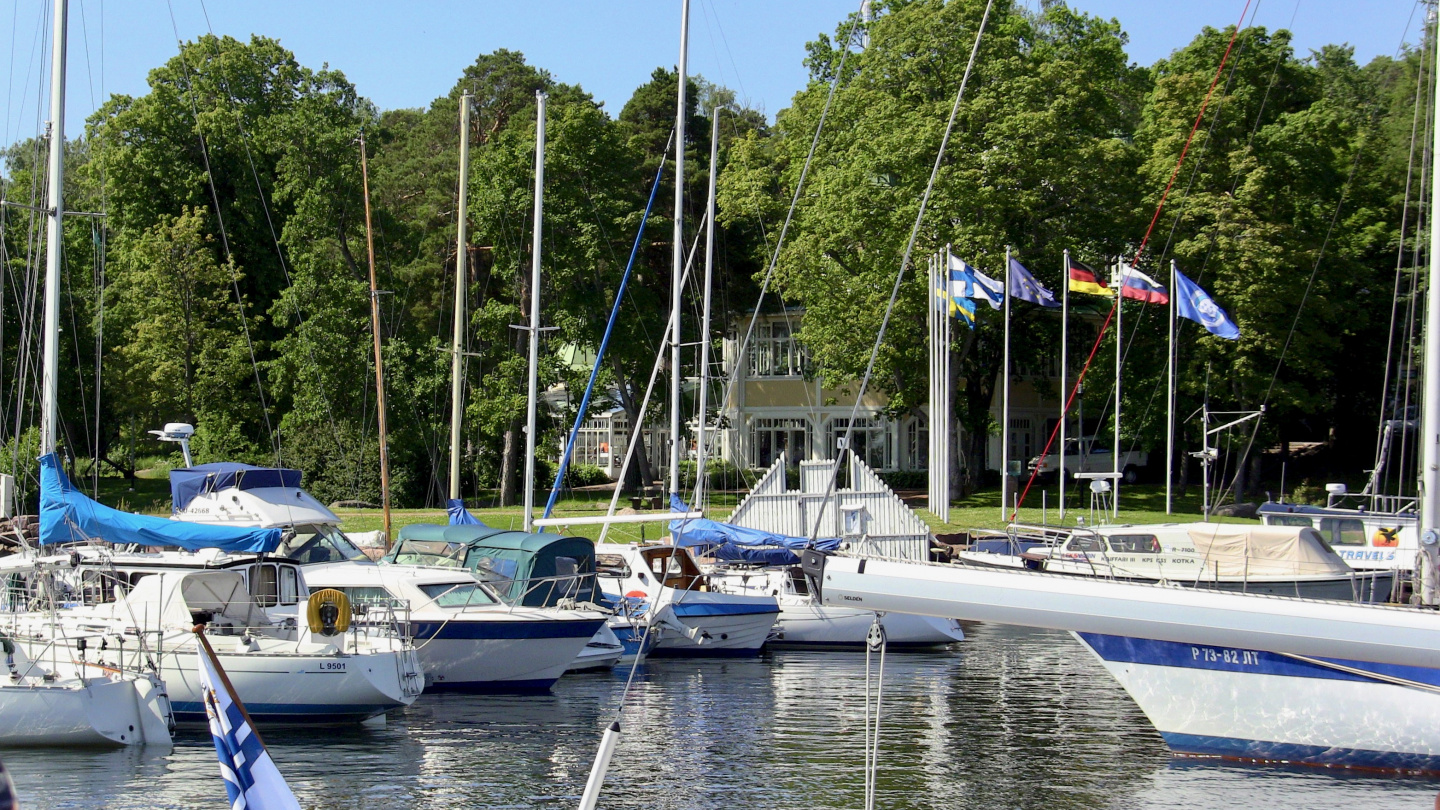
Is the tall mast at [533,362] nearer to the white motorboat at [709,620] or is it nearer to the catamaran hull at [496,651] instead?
the white motorboat at [709,620]

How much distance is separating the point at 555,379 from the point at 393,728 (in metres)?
32.1

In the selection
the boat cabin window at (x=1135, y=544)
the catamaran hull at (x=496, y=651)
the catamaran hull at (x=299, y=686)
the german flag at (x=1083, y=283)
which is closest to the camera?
the catamaran hull at (x=299, y=686)

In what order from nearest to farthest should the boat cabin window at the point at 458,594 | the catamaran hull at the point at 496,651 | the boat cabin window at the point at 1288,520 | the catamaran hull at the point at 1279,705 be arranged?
the catamaran hull at the point at 1279,705, the catamaran hull at the point at 496,651, the boat cabin window at the point at 458,594, the boat cabin window at the point at 1288,520

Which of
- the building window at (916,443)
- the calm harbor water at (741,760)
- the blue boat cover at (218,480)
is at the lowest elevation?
the calm harbor water at (741,760)

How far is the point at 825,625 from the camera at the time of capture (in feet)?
89.7

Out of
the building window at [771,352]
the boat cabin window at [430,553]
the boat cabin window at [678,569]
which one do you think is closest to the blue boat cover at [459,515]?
the boat cabin window at [430,553]

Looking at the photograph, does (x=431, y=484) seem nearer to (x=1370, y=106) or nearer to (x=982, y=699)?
(x=982, y=699)

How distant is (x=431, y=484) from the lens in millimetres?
46750

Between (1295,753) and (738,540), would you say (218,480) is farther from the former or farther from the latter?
(1295,753)

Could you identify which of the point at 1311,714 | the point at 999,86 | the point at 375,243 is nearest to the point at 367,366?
the point at 375,243

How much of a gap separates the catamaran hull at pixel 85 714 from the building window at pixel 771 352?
4210 cm

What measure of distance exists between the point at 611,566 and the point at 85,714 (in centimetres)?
1527

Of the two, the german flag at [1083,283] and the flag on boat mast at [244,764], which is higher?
the german flag at [1083,283]

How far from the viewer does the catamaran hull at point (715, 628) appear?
25641 millimetres
